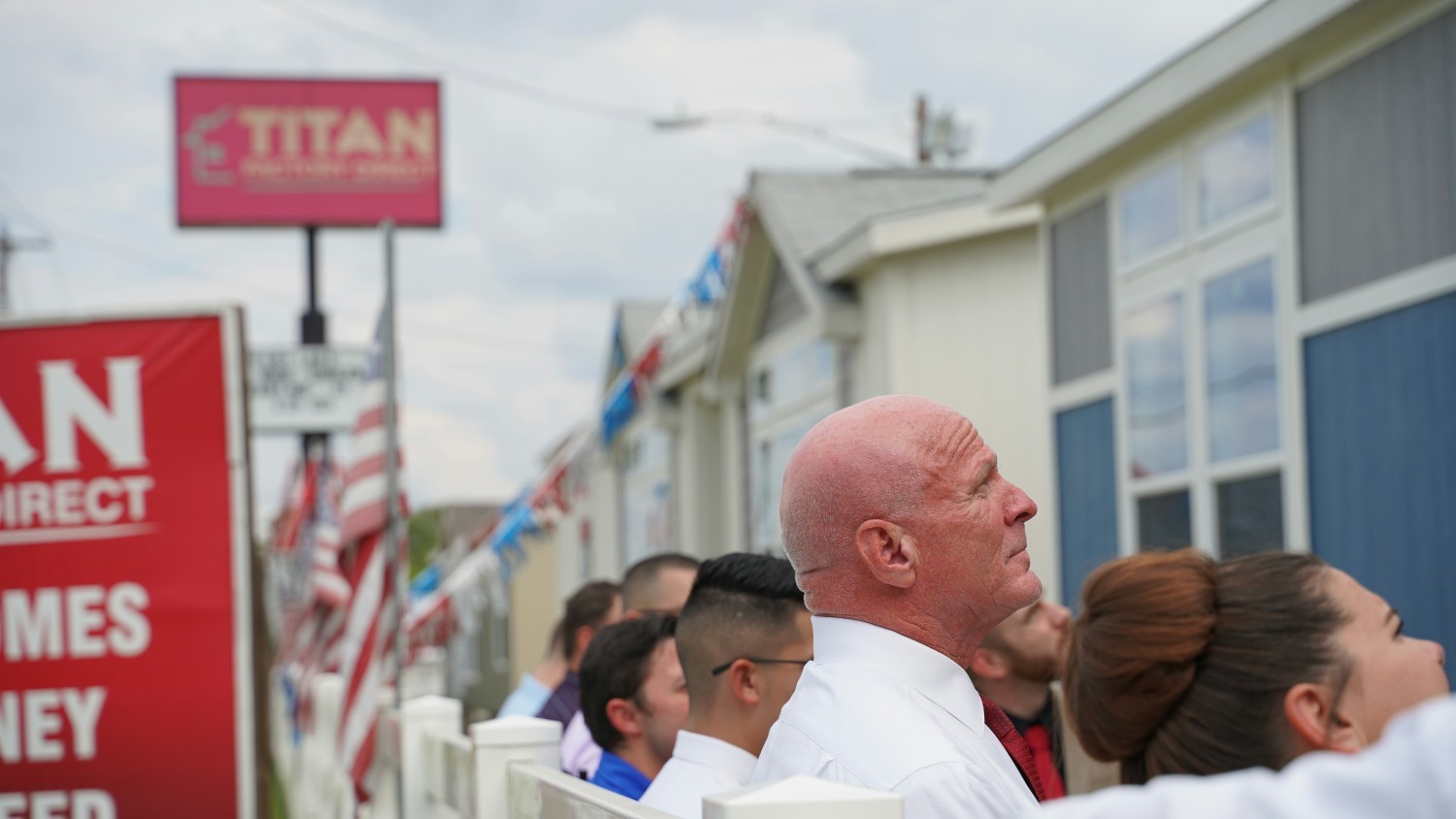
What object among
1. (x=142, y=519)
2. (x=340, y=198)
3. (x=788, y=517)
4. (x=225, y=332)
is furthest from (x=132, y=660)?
(x=340, y=198)

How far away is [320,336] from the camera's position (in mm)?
19891

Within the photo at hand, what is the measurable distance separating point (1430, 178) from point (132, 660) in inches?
220

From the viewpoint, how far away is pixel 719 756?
3637 mm

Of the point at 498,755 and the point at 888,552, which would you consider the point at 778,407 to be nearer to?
the point at 498,755

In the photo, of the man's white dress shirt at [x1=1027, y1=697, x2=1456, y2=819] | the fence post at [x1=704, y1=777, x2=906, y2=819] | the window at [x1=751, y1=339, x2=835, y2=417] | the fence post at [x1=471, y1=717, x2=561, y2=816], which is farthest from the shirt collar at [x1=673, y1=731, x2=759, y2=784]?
the window at [x1=751, y1=339, x2=835, y2=417]

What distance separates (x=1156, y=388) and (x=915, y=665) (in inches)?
306

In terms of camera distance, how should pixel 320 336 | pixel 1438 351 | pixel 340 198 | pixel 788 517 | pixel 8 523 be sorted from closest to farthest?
pixel 788 517 < pixel 8 523 < pixel 1438 351 < pixel 320 336 < pixel 340 198

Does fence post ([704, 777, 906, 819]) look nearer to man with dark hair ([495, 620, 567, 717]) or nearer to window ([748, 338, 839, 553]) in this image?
man with dark hair ([495, 620, 567, 717])

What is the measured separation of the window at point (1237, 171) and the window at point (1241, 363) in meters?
0.35

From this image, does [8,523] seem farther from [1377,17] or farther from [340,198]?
[340,198]

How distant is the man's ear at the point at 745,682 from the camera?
3.65 m

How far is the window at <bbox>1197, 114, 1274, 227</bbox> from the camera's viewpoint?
28.2 feet

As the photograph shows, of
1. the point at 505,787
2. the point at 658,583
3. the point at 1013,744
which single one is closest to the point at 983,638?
the point at 1013,744

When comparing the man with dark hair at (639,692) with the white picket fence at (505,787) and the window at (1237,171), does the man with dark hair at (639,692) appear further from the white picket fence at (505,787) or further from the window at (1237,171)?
the window at (1237,171)
